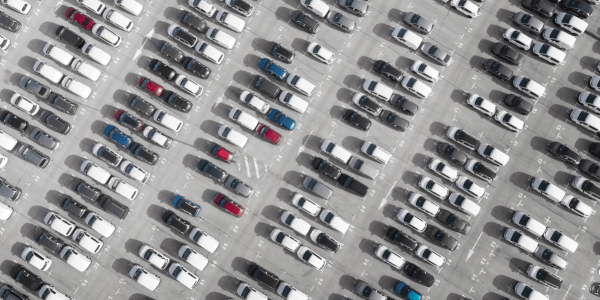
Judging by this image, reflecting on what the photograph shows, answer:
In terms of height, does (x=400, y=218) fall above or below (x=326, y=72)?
below

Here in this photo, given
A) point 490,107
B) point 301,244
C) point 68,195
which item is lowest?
point 68,195

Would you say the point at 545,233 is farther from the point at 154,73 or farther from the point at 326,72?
the point at 154,73

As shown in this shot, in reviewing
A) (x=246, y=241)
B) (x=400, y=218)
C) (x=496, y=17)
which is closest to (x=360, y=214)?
(x=400, y=218)

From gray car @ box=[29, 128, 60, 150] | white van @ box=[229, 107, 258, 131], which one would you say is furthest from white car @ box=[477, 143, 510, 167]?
gray car @ box=[29, 128, 60, 150]

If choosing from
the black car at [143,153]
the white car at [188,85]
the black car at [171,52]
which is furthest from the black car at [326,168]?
the black car at [171,52]

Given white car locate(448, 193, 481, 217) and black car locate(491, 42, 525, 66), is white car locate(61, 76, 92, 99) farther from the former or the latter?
black car locate(491, 42, 525, 66)

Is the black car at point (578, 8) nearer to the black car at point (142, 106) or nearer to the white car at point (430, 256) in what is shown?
the white car at point (430, 256)

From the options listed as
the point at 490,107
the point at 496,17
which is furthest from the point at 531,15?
the point at 490,107
